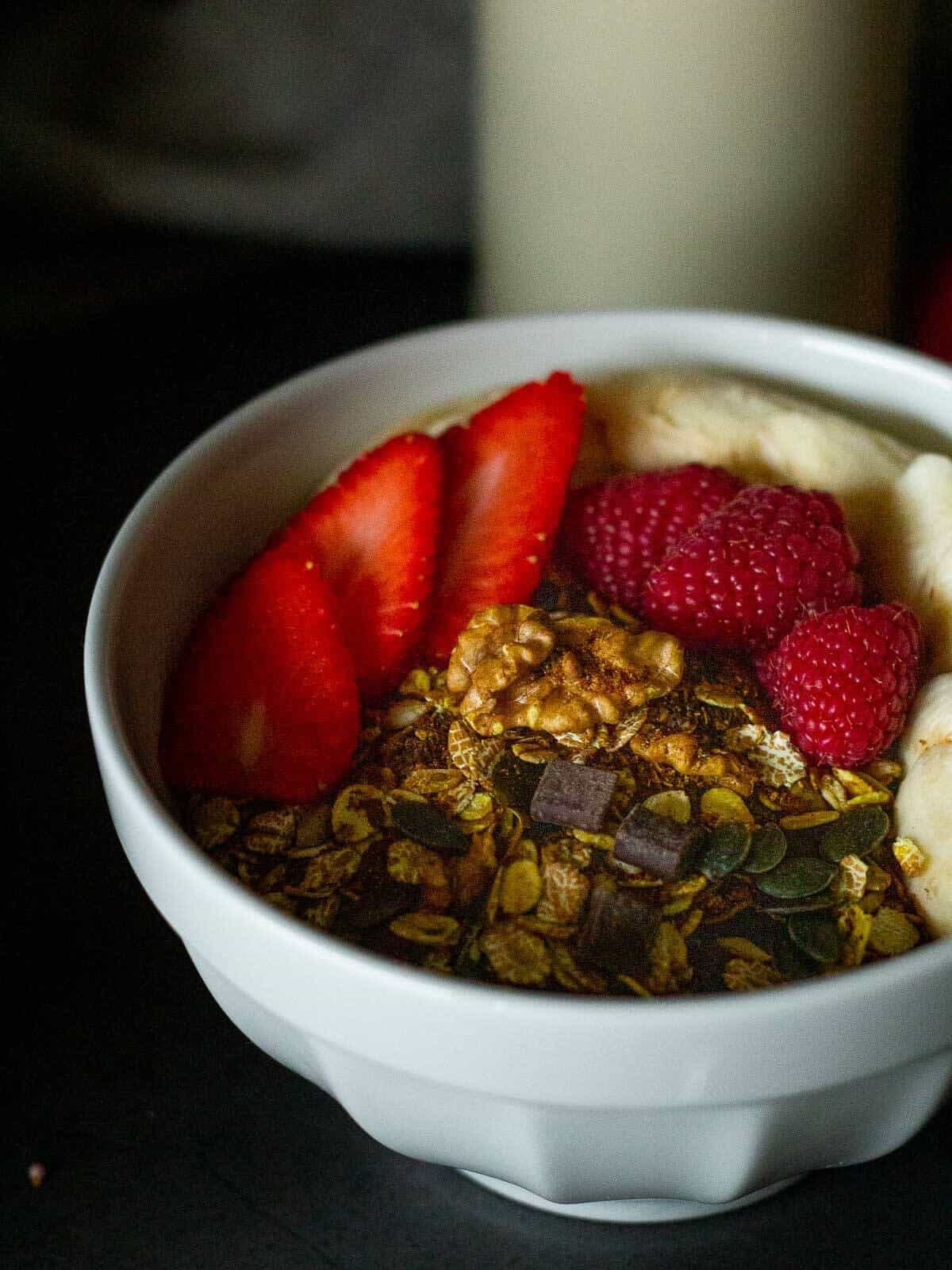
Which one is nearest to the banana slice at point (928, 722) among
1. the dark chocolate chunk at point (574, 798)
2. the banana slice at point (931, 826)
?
the banana slice at point (931, 826)

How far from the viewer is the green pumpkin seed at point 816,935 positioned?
0.48m

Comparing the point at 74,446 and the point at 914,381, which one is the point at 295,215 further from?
the point at 914,381

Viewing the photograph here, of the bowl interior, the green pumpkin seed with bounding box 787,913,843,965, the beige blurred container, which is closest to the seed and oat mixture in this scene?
the green pumpkin seed with bounding box 787,913,843,965

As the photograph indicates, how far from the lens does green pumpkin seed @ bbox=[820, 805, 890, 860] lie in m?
0.51

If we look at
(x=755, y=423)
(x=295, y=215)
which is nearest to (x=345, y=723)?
(x=755, y=423)

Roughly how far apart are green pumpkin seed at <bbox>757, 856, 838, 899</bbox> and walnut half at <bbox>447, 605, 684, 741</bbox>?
81 mm

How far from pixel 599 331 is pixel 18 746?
1.30 ft

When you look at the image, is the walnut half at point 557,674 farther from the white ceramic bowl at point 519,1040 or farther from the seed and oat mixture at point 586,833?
the white ceramic bowl at point 519,1040

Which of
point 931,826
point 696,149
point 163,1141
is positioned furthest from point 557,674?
point 696,149

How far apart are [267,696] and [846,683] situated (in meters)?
0.23

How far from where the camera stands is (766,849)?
1.67 feet

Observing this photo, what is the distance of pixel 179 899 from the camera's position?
0.47m

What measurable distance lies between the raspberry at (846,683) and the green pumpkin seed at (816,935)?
70 millimetres

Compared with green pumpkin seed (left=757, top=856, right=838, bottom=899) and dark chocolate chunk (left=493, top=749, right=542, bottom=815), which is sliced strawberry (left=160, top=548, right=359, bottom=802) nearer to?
dark chocolate chunk (left=493, top=749, right=542, bottom=815)
